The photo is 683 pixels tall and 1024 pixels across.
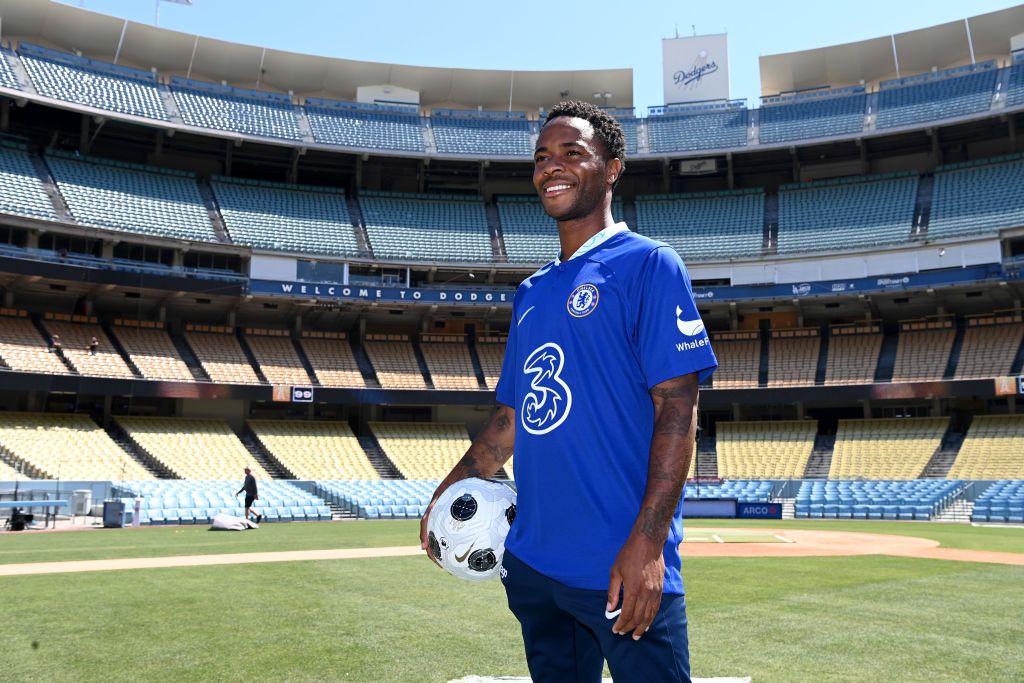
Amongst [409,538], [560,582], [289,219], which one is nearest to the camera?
[560,582]

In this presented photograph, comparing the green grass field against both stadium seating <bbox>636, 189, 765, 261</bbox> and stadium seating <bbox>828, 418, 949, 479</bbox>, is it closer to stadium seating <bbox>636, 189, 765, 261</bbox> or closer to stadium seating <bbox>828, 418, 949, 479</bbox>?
stadium seating <bbox>828, 418, 949, 479</bbox>

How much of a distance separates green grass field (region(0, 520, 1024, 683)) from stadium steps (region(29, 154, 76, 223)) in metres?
31.0

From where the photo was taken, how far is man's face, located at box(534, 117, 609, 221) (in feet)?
10.6

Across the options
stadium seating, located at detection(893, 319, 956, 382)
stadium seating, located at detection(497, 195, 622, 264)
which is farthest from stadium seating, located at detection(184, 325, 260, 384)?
stadium seating, located at detection(893, 319, 956, 382)

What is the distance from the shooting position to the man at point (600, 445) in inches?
103

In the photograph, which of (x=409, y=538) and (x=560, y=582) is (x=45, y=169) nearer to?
(x=409, y=538)

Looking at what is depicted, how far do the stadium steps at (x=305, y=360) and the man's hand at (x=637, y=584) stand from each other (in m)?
42.9

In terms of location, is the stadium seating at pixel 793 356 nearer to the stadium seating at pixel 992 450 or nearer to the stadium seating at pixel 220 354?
the stadium seating at pixel 992 450

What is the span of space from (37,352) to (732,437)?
3723 cm

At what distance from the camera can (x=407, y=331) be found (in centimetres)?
5112

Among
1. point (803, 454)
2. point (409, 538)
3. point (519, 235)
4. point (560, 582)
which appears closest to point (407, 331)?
point (519, 235)

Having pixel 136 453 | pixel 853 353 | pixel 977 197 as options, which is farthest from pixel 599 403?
pixel 977 197

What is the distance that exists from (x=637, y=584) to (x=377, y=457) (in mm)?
41474

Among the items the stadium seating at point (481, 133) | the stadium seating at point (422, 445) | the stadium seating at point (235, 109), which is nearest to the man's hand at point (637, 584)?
the stadium seating at point (422, 445)
